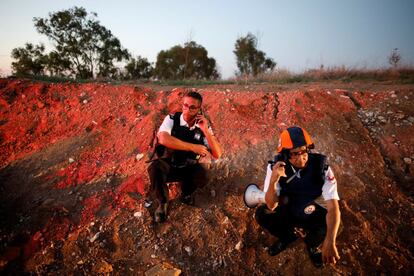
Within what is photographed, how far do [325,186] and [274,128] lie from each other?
224cm

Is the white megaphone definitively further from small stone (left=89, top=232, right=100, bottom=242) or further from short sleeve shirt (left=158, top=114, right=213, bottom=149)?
small stone (left=89, top=232, right=100, bottom=242)

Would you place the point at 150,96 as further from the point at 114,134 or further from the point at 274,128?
the point at 274,128

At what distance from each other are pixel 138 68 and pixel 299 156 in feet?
52.3

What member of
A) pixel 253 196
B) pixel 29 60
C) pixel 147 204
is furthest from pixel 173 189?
pixel 29 60

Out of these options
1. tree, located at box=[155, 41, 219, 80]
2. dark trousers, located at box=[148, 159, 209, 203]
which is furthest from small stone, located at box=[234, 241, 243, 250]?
tree, located at box=[155, 41, 219, 80]

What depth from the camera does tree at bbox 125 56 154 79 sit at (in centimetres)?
1590

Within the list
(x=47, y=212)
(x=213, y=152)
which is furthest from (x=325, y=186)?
(x=47, y=212)

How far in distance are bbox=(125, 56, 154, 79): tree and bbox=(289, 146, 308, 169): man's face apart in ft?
47.3

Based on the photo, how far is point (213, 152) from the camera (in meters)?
3.22

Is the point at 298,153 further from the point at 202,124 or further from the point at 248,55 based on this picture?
the point at 248,55

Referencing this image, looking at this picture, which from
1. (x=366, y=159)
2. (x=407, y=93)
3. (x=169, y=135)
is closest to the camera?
(x=169, y=135)

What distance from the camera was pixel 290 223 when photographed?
9.23 feet

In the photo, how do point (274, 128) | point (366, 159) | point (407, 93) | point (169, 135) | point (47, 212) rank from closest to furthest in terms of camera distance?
point (169, 135) → point (47, 212) → point (366, 159) → point (274, 128) → point (407, 93)

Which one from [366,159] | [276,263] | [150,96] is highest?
[150,96]
